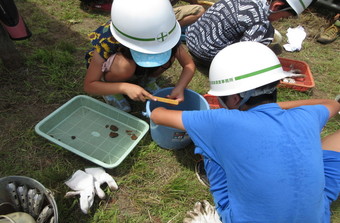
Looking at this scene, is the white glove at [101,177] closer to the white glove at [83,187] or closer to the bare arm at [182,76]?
the white glove at [83,187]

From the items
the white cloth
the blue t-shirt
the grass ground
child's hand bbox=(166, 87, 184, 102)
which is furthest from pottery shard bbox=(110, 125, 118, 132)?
the blue t-shirt

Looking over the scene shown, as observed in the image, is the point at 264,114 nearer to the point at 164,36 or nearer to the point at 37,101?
the point at 164,36

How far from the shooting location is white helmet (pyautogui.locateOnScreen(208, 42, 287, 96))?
49.9 inches

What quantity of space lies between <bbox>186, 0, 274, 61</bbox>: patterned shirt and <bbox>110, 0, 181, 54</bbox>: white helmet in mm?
856

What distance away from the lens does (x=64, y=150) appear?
1964 millimetres

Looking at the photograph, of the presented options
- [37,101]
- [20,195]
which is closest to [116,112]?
[37,101]

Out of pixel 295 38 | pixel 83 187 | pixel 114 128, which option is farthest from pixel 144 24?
pixel 295 38

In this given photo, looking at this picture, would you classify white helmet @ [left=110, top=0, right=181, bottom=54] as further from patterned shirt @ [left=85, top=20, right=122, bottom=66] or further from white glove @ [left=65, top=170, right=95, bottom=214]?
white glove @ [left=65, top=170, right=95, bottom=214]

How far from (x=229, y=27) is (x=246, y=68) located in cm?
127

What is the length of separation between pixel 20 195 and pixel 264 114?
133 centimetres

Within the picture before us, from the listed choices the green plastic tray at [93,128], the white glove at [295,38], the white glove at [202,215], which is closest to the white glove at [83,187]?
the green plastic tray at [93,128]

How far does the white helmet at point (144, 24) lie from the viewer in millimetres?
1544

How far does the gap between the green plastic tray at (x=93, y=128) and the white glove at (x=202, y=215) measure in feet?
2.04

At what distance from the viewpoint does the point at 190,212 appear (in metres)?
1.67
